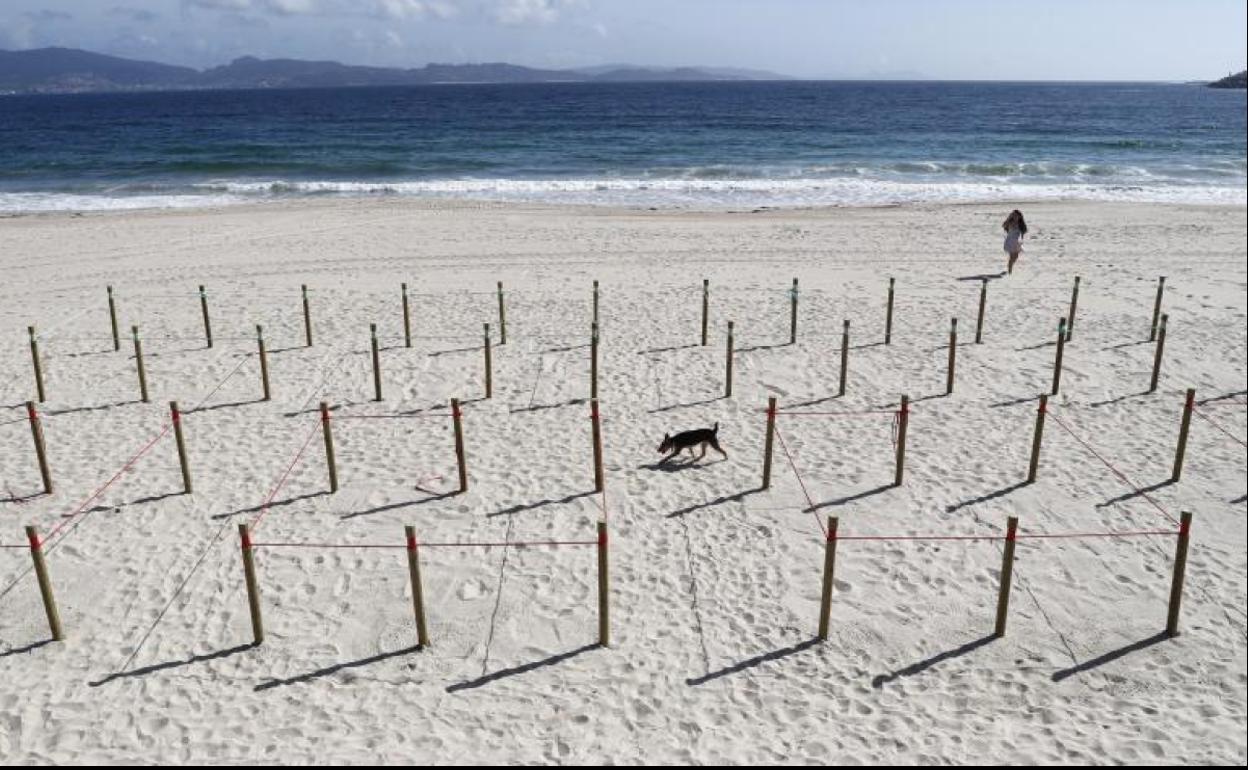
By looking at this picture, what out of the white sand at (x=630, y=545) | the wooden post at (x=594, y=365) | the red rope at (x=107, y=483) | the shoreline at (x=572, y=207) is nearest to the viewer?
the white sand at (x=630, y=545)

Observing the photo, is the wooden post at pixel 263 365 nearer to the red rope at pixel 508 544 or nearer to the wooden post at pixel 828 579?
the red rope at pixel 508 544

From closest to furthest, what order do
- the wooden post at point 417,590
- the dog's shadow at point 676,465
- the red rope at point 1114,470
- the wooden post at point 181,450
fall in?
the wooden post at point 417,590 < the red rope at point 1114,470 < the wooden post at point 181,450 < the dog's shadow at point 676,465

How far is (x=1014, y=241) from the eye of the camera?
19.2 meters

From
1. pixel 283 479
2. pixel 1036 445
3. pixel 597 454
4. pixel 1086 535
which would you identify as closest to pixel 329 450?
pixel 283 479

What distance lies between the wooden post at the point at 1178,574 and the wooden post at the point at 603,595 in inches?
176

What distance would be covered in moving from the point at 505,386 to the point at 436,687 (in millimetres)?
6619

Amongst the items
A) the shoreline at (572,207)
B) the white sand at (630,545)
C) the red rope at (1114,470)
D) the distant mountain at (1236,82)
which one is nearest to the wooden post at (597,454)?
the white sand at (630,545)

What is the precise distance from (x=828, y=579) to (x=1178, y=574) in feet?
9.18

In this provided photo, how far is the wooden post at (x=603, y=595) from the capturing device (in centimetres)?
679

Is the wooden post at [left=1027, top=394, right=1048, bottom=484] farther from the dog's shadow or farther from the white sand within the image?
the dog's shadow

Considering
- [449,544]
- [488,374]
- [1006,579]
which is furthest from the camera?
[488,374]

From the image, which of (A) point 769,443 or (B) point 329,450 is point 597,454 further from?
(B) point 329,450

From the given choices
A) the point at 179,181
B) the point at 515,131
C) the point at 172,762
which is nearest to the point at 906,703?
the point at 172,762

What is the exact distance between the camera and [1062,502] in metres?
9.40
